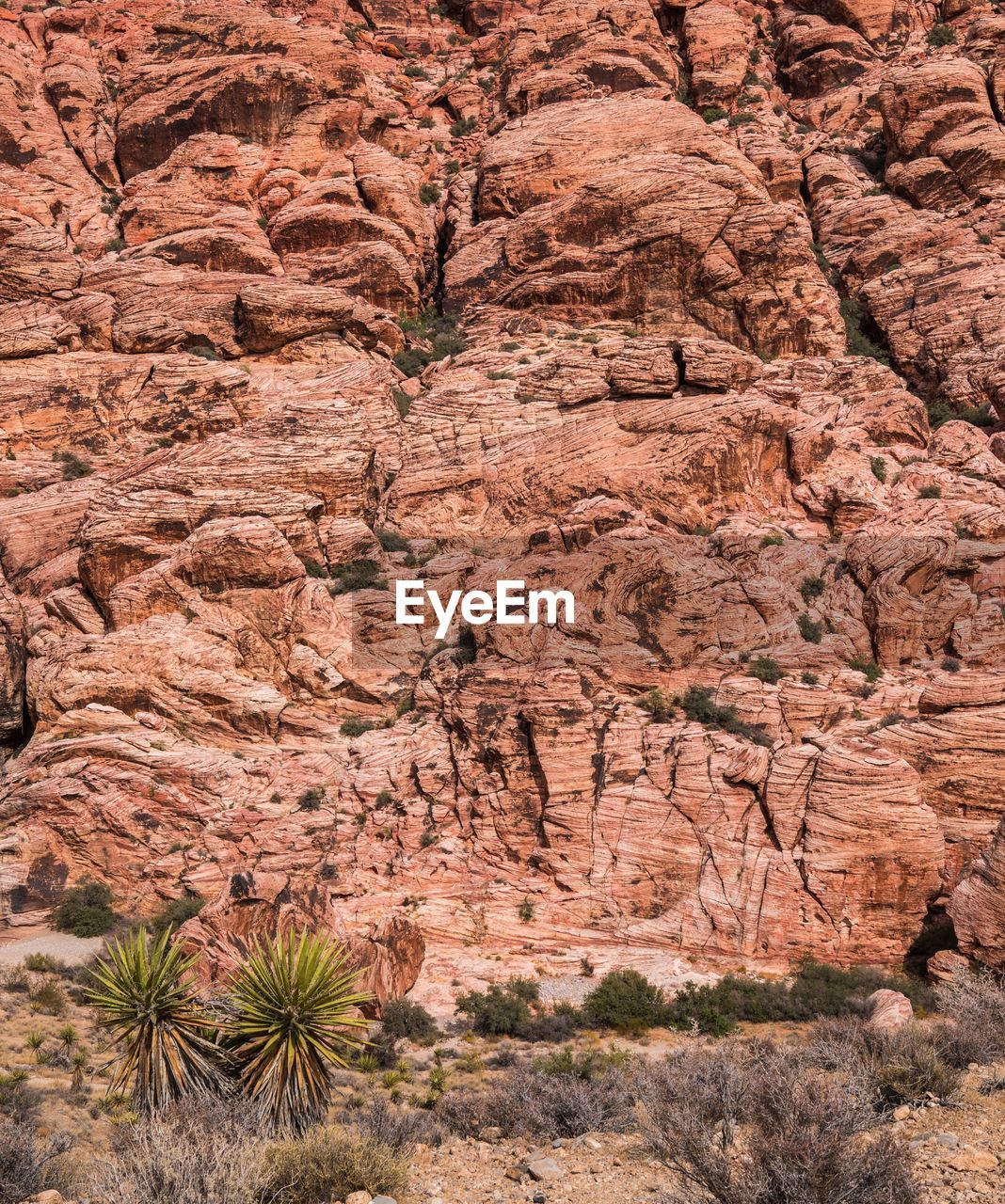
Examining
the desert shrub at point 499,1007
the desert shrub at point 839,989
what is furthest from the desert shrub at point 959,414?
the desert shrub at point 499,1007

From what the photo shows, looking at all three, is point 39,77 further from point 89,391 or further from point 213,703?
point 213,703

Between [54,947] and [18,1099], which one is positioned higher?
→ [18,1099]

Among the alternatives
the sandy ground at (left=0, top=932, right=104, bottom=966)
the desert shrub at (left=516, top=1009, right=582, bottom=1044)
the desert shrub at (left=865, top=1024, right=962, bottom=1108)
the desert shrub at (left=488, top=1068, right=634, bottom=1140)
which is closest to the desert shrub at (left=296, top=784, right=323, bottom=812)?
the sandy ground at (left=0, top=932, right=104, bottom=966)

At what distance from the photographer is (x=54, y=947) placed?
816 inches

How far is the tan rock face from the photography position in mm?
21484

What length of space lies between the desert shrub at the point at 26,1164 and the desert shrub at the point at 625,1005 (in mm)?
9974

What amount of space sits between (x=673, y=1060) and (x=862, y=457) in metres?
21.3

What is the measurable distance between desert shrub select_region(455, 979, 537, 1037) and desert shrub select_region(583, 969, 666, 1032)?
126 centimetres

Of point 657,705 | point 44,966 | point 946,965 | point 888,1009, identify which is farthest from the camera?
point 657,705

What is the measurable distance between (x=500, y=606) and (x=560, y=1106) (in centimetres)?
1407

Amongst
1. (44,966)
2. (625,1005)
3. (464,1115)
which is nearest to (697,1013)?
(625,1005)

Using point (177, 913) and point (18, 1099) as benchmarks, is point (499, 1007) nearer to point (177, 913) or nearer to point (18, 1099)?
point (177, 913)

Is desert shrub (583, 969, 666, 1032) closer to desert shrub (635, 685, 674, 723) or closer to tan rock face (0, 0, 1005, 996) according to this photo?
tan rock face (0, 0, 1005, 996)

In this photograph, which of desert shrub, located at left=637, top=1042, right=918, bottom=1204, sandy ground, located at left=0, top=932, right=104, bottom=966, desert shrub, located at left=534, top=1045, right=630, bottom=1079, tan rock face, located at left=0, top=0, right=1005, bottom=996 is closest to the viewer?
desert shrub, located at left=637, top=1042, right=918, bottom=1204
